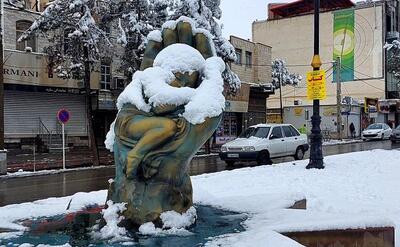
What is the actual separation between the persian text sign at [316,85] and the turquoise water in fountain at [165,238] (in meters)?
9.95

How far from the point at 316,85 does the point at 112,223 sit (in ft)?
37.6

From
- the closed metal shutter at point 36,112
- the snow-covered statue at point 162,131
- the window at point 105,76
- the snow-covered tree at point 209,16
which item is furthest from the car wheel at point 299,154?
the snow-covered statue at point 162,131

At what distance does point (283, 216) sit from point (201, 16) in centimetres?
2196

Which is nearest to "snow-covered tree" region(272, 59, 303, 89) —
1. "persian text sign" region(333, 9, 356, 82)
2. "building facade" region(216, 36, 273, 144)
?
"building facade" region(216, 36, 273, 144)

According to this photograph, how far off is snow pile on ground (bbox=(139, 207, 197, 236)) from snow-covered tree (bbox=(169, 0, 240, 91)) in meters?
21.1

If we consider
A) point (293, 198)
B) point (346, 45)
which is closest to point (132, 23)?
point (293, 198)

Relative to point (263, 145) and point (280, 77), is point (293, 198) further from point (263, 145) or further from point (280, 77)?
point (280, 77)

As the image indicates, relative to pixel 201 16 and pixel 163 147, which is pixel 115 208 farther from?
pixel 201 16

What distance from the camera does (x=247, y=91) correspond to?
41562 millimetres

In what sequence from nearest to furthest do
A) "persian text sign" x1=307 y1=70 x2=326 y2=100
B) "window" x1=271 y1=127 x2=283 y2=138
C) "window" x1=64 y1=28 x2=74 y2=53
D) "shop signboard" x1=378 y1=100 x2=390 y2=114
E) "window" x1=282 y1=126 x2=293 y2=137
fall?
"persian text sign" x1=307 y1=70 x2=326 y2=100 → "window" x1=271 y1=127 x2=283 y2=138 → "window" x1=282 y1=126 x2=293 y2=137 → "window" x1=64 y1=28 x2=74 y2=53 → "shop signboard" x1=378 y1=100 x2=390 y2=114

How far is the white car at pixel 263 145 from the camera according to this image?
20.0 m

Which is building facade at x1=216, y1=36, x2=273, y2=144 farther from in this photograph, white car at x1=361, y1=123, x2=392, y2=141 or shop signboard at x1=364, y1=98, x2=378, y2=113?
shop signboard at x1=364, y1=98, x2=378, y2=113

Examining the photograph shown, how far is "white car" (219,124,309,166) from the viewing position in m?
20.0

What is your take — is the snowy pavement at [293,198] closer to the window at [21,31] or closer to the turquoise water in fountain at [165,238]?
the turquoise water in fountain at [165,238]
